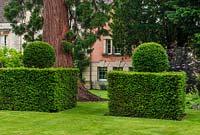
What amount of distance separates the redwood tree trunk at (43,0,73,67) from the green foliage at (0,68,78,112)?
9.87ft

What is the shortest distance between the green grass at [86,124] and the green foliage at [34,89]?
58 cm

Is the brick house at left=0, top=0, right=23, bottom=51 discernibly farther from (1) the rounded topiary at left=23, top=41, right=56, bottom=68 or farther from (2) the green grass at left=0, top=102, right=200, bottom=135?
(2) the green grass at left=0, top=102, right=200, bottom=135

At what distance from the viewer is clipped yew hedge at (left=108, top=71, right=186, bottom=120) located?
1319cm

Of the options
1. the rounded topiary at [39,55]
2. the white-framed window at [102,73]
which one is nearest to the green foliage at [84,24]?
the rounded topiary at [39,55]

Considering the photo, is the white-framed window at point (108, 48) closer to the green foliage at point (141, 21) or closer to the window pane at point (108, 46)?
the window pane at point (108, 46)

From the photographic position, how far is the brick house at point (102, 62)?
35.8 m

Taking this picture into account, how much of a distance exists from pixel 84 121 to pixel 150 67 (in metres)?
2.83

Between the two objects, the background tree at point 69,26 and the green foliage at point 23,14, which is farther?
the green foliage at point 23,14

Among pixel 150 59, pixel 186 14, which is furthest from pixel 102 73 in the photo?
pixel 150 59

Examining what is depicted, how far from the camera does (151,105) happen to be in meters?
13.4

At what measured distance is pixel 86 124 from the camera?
1198 centimetres

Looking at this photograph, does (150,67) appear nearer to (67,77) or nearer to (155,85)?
(155,85)

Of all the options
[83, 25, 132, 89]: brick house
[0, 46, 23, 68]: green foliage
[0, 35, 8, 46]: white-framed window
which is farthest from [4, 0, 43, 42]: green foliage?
[0, 35, 8, 46]: white-framed window

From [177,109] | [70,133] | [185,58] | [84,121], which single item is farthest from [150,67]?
[185,58]
